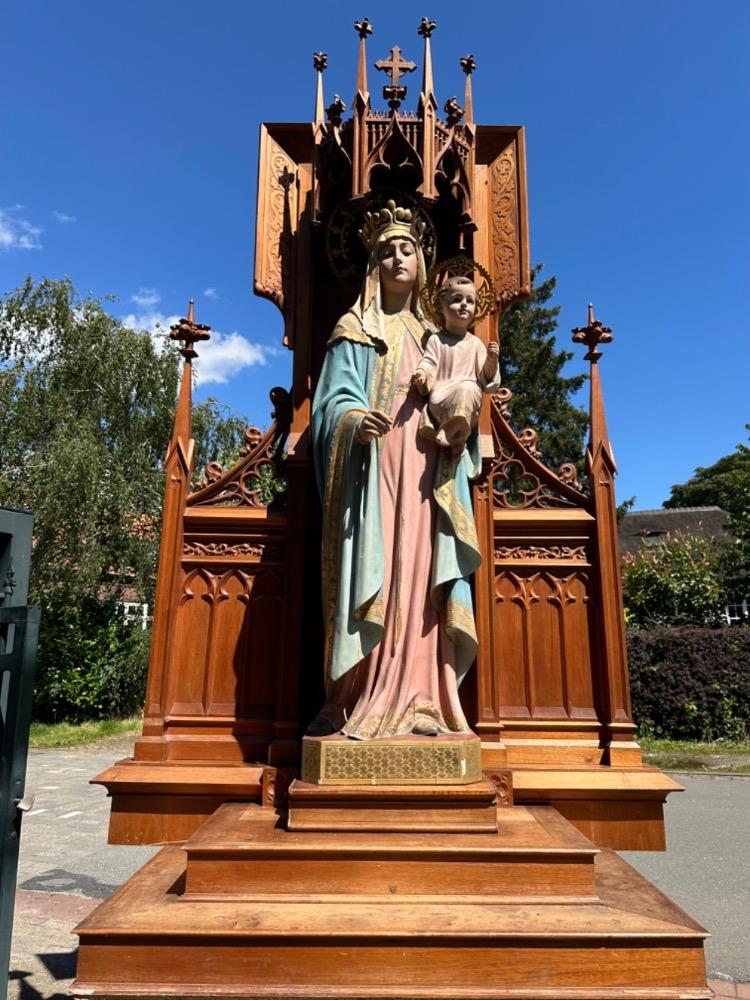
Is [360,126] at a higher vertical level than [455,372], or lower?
higher

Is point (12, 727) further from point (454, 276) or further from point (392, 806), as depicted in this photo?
point (454, 276)

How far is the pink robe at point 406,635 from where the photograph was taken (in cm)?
312

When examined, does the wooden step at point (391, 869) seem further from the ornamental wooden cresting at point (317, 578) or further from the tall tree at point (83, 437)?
the tall tree at point (83, 437)

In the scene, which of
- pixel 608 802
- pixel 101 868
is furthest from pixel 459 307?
pixel 101 868

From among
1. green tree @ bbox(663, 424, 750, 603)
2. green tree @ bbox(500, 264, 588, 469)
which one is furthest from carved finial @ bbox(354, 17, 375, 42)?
green tree @ bbox(500, 264, 588, 469)

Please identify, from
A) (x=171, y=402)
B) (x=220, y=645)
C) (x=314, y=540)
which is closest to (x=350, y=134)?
(x=314, y=540)

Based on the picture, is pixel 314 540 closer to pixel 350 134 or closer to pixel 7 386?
pixel 350 134

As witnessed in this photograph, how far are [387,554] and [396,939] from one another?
5.16 feet

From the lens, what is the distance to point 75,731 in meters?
15.7

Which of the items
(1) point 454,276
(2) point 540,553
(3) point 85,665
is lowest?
(3) point 85,665

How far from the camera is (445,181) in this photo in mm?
4359

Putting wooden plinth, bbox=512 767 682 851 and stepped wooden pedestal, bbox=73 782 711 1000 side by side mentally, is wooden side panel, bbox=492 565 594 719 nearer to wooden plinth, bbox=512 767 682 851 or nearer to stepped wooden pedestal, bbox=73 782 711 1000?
wooden plinth, bbox=512 767 682 851

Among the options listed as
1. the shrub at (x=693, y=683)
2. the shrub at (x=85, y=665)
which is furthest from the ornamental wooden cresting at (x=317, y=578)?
the shrub at (x=85, y=665)

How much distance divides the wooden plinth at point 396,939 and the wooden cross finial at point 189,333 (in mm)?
2920
